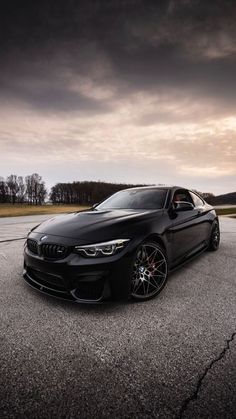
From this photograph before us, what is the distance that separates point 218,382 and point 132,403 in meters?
0.61

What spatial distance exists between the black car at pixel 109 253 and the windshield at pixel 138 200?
0.04 meters

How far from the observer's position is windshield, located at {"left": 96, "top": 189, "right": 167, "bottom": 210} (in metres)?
3.59

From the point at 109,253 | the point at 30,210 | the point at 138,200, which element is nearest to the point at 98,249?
the point at 109,253

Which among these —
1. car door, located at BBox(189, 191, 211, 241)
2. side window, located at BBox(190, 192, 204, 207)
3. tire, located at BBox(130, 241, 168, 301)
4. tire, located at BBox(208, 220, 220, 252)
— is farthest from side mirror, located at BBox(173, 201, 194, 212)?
tire, located at BBox(208, 220, 220, 252)

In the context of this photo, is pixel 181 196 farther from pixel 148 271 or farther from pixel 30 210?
pixel 30 210

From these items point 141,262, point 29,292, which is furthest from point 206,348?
point 29,292

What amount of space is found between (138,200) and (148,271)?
1.45 meters

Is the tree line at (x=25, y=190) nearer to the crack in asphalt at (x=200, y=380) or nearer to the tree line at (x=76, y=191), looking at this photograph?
the tree line at (x=76, y=191)

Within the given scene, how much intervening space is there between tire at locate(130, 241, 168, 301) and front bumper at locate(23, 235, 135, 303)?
0.18 meters

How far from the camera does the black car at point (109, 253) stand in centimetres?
229

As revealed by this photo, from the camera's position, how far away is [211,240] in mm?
5055

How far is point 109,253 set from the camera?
7.75 ft

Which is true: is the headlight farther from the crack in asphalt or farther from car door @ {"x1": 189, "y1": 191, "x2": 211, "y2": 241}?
car door @ {"x1": 189, "y1": 191, "x2": 211, "y2": 241}

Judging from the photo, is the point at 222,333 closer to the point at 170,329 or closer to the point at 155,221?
the point at 170,329
